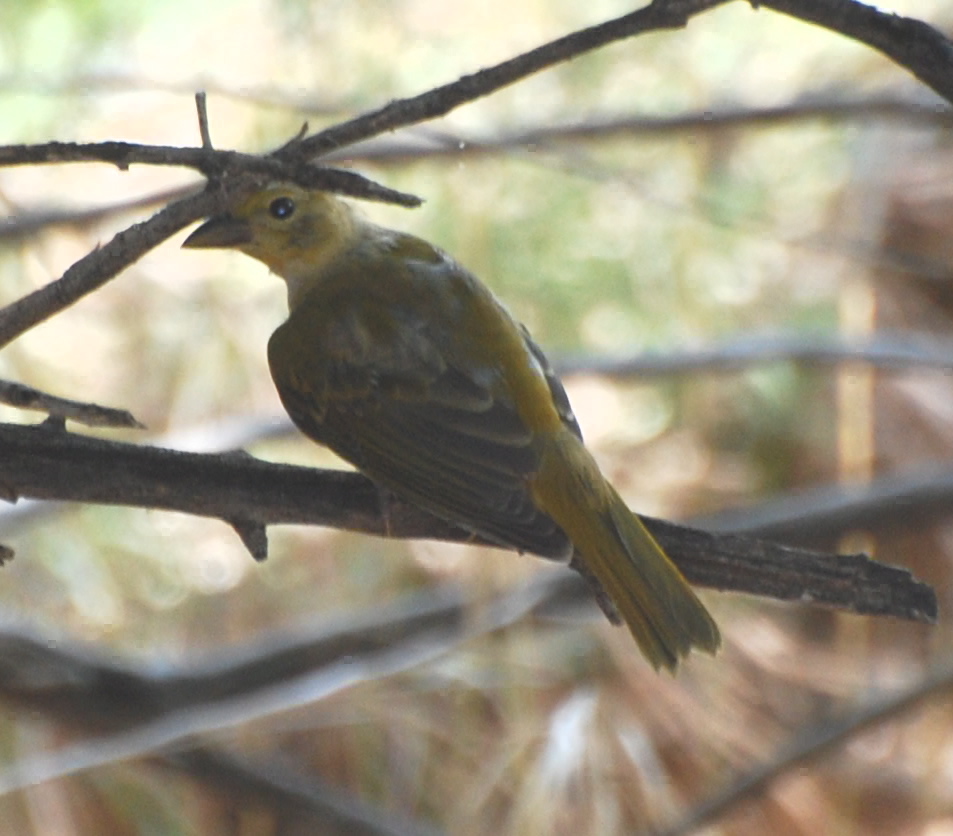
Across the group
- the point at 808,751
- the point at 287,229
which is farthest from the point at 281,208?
the point at 808,751

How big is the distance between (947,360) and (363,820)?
83.2 inches

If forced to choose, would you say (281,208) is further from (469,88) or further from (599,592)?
(469,88)

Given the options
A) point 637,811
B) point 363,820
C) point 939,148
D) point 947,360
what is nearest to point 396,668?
point 363,820

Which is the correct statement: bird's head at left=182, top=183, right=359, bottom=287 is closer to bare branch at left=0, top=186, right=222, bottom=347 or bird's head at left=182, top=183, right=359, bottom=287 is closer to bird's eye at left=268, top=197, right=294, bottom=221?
bird's eye at left=268, top=197, right=294, bottom=221

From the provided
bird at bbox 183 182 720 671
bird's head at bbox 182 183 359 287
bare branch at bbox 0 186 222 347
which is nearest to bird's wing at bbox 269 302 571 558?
bird at bbox 183 182 720 671

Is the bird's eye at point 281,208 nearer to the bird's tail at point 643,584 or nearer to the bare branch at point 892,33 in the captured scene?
the bird's tail at point 643,584

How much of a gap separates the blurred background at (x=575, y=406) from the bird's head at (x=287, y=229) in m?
0.77

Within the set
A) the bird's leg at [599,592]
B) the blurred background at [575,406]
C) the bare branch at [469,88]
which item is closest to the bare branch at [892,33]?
the bare branch at [469,88]

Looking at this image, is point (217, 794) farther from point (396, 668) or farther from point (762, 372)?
point (762, 372)

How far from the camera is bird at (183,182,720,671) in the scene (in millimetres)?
2221

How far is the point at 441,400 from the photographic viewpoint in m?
2.63

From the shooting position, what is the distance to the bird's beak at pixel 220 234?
9.75 ft

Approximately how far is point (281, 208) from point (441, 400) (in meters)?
0.76

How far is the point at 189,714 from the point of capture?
11.7 feet
